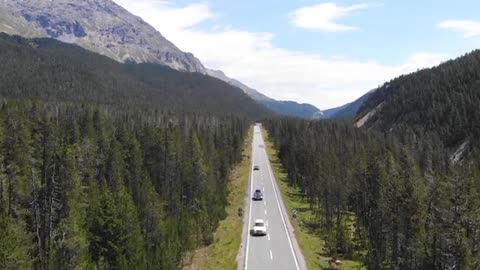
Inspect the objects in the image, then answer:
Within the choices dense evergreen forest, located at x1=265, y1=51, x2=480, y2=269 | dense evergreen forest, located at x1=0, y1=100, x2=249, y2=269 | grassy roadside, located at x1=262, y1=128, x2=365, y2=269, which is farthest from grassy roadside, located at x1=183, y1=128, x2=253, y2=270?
dense evergreen forest, located at x1=265, y1=51, x2=480, y2=269

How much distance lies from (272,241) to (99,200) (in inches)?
755

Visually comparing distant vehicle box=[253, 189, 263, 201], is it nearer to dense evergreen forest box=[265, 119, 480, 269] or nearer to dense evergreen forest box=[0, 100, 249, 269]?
dense evergreen forest box=[0, 100, 249, 269]

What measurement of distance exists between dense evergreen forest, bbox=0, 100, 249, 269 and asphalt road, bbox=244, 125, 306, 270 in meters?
6.06

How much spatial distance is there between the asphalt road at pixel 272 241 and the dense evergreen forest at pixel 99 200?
6.06 metres

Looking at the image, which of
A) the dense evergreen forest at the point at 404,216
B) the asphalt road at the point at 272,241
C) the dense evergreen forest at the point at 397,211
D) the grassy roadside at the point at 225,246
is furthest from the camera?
the grassy roadside at the point at 225,246

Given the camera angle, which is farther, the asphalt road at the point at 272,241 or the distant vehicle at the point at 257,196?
the distant vehicle at the point at 257,196

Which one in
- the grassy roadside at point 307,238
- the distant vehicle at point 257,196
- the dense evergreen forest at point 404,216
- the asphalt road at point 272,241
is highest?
the dense evergreen forest at point 404,216

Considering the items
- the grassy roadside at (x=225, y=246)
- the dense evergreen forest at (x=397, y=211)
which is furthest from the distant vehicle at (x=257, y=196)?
the dense evergreen forest at (x=397, y=211)

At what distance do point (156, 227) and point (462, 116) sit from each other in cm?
13837

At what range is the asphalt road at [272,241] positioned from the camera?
48.8 metres

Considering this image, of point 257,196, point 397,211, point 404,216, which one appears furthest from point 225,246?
point 257,196

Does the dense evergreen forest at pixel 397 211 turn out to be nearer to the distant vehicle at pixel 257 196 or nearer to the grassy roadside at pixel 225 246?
the distant vehicle at pixel 257 196

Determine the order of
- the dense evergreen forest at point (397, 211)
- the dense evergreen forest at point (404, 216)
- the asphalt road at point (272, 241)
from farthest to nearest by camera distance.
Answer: the asphalt road at point (272, 241) → the dense evergreen forest at point (397, 211) → the dense evergreen forest at point (404, 216)

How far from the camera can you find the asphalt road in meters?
48.8
